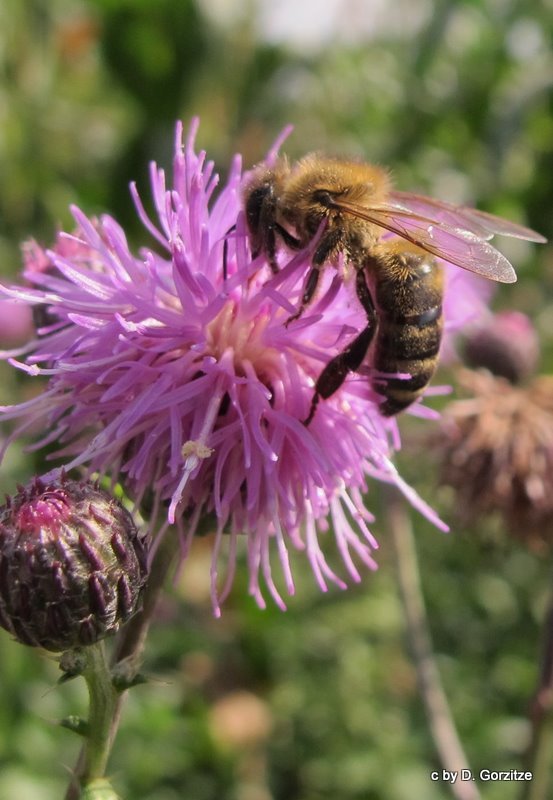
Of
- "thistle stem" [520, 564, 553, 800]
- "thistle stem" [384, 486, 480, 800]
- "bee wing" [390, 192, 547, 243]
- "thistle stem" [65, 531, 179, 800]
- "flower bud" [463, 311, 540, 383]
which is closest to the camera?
"thistle stem" [65, 531, 179, 800]

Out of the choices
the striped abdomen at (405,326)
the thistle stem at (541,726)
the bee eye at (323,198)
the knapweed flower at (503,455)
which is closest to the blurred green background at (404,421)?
the knapweed flower at (503,455)

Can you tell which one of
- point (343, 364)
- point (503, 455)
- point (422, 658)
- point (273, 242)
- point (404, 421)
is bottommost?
point (422, 658)

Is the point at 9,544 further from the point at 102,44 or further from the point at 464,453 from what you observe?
the point at 102,44

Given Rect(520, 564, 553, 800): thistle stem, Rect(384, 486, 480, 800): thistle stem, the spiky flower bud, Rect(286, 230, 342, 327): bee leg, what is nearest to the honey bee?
Rect(286, 230, 342, 327): bee leg

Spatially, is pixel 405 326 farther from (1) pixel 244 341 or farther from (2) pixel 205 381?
(2) pixel 205 381

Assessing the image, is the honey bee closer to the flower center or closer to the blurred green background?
the flower center

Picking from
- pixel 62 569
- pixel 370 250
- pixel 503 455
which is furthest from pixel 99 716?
pixel 503 455
